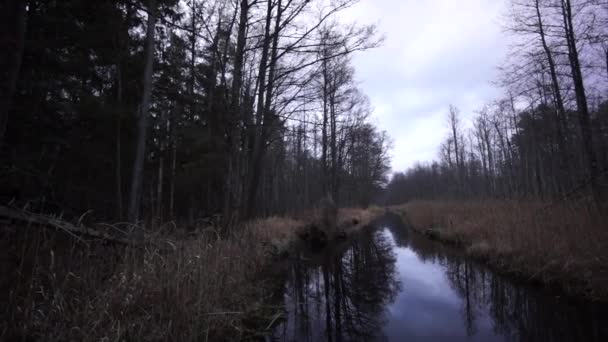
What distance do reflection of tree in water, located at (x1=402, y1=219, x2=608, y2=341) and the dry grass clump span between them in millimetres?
4050

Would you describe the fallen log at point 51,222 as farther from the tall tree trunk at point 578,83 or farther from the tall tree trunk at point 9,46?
the tall tree trunk at point 578,83

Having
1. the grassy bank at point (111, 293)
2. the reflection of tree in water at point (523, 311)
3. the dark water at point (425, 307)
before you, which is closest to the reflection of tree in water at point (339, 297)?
the dark water at point (425, 307)

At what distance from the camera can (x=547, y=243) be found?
234 inches

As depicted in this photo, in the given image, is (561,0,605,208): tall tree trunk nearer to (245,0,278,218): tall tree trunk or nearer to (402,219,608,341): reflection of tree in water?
(402,219,608,341): reflection of tree in water

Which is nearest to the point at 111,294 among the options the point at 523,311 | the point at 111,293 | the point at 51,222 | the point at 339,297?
the point at 111,293

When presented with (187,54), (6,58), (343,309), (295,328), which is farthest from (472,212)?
(187,54)

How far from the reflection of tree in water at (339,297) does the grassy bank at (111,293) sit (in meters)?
1.01

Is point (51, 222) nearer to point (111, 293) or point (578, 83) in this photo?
point (111, 293)

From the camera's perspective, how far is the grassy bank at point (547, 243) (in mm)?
4707

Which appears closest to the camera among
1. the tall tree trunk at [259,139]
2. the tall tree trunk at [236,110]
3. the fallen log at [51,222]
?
the fallen log at [51,222]

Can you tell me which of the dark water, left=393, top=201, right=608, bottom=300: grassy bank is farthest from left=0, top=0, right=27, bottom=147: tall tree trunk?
left=393, top=201, right=608, bottom=300: grassy bank

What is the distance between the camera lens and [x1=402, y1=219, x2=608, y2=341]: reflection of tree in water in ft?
12.3

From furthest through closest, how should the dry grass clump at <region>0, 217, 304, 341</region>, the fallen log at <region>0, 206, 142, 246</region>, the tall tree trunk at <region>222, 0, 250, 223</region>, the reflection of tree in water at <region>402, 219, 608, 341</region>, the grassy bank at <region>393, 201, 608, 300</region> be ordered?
the tall tree trunk at <region>222, 0, 250, 223</region> < the grassy bank at <region>393, 201, 608, 300</region> < the reflection of tree in water at <region>402, 219, 608, 341</region> < the fallen log at <region>0, 206, 142, 246</region> < the dry grass clump at <region>0, 217, 304, 341</region>

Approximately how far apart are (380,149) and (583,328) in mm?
25279
